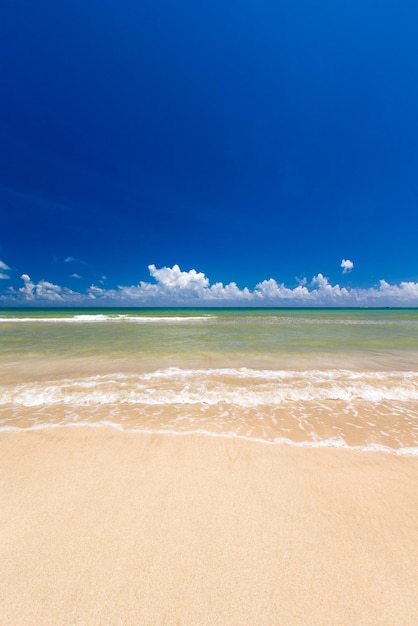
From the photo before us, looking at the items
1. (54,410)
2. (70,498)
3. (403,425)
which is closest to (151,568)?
(70,498)

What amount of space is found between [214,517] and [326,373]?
21.7 feet

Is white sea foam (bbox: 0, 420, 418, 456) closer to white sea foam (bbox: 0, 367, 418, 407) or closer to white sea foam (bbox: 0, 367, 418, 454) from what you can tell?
white sea foam (bbox: 0, 367, 418, 454)

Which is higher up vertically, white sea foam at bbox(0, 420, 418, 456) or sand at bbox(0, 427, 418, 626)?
sand at bbox(0, 427, 418, 626)

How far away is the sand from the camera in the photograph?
1.85 m

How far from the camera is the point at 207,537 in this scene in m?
2.38

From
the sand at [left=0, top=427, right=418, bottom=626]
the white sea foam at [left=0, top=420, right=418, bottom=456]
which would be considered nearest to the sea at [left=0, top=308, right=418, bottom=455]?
the white sea foam at [left=0, top=420, right=418, bottom=456]

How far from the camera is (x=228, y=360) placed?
10.0 m

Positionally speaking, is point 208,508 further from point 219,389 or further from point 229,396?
point 219,389

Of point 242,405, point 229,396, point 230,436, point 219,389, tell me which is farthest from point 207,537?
point 219,389

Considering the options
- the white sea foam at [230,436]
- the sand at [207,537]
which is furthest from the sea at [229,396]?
the sand at [207,537]

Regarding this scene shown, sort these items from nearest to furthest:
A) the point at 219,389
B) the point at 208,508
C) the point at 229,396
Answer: the point at 208,508 → the point at 229,396 → the point at 219,389

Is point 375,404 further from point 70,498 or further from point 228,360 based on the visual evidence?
point 70,498

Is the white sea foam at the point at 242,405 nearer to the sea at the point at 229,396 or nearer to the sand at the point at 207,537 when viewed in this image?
the sea at the point at 229,396

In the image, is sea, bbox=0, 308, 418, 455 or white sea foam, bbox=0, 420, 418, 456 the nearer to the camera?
white sea foam, bbox=0, 420, 418, 456
